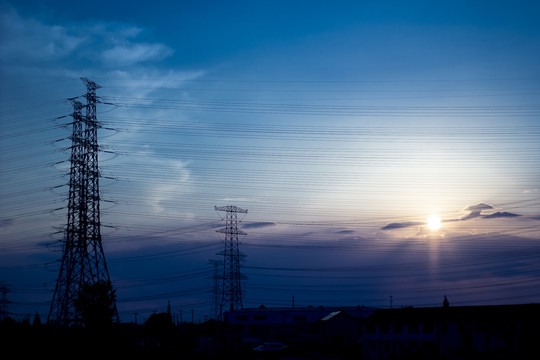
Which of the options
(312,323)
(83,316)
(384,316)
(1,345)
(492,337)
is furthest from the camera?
(312,323)

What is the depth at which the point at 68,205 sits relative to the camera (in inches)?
2013

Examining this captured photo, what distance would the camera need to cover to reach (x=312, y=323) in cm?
8950

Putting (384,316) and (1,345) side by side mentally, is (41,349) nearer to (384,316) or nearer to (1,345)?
(1,345)

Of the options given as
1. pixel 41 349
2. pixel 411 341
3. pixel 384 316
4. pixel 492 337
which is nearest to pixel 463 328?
pixel 492 337

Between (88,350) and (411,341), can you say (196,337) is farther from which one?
(88,350)

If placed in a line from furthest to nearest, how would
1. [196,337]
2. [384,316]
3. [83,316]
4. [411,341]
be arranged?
[196,337], [384,316], [411,341], [83,316]

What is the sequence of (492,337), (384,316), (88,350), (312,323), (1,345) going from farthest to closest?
(312,323) < (384,316) < (492,337) < (88,350) < (1,345)

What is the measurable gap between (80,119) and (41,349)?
24.0 metres

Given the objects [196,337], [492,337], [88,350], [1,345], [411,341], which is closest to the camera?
[1,345]

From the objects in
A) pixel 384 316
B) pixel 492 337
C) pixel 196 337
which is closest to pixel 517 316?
pixel 492 337

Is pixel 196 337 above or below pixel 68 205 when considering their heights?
below

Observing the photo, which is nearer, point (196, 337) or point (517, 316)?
point (517, 316)

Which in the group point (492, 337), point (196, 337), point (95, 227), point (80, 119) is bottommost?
point (196, 337)

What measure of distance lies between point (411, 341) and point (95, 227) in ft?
129
